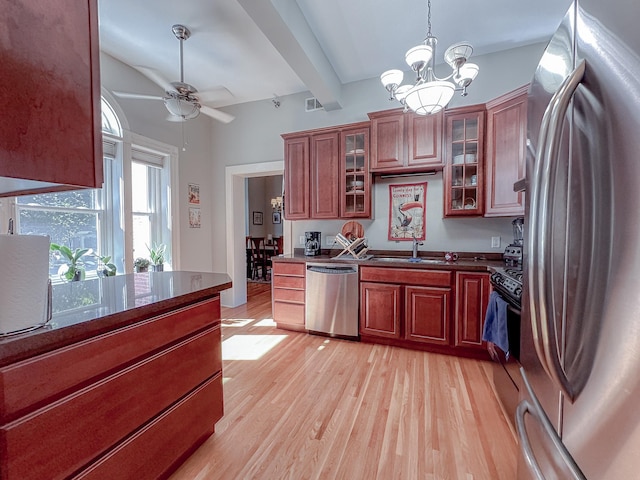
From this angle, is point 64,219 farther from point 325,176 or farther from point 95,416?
point 325,176

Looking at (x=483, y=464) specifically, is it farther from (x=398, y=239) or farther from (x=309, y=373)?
(x=398, y=239)

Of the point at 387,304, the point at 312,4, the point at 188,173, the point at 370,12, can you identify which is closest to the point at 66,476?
the point at 387,304

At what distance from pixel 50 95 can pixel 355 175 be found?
283 centimetres

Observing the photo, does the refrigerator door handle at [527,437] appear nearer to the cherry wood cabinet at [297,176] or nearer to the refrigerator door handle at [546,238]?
the refrigerator door handle at [546,238]

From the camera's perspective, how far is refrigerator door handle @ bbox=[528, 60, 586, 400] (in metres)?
0.59

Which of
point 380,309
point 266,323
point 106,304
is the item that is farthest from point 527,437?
point 266,323

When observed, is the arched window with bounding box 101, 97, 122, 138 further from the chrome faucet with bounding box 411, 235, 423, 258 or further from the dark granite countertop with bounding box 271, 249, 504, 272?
the chrome faucet with bounding box 411, 235, 423, 258

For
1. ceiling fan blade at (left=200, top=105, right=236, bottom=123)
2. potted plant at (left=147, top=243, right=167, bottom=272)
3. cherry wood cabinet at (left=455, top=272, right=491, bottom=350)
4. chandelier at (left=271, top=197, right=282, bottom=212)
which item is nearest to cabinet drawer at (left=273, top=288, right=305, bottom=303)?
potted plant at (left=147, top=243, right=167, bottom=272)

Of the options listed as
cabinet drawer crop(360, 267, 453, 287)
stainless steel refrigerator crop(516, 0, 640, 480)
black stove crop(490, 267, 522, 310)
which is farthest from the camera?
cabinet drawer crop(360, 267, 453, 287)

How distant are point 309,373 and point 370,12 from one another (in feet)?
10.6

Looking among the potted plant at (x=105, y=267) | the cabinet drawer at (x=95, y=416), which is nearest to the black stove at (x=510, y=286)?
the cabinet drawer at (x=95, y=416)

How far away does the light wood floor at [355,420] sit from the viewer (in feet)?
4.79

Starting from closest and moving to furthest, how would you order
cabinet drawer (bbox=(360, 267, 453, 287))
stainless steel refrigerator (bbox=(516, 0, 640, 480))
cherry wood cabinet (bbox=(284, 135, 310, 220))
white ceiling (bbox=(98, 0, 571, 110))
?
stainless steel refrigerator (bbox=(516, 0, 640, 480)) → white ceiling (bbox=(98, 0, 571, 110)) → cabinet drawer (bbox=(360, 267, 453, 287)) → cherry wood cabinet (bbox=(284, 135, 310, 220))

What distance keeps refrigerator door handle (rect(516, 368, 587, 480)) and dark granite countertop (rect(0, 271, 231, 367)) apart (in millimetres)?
1415
